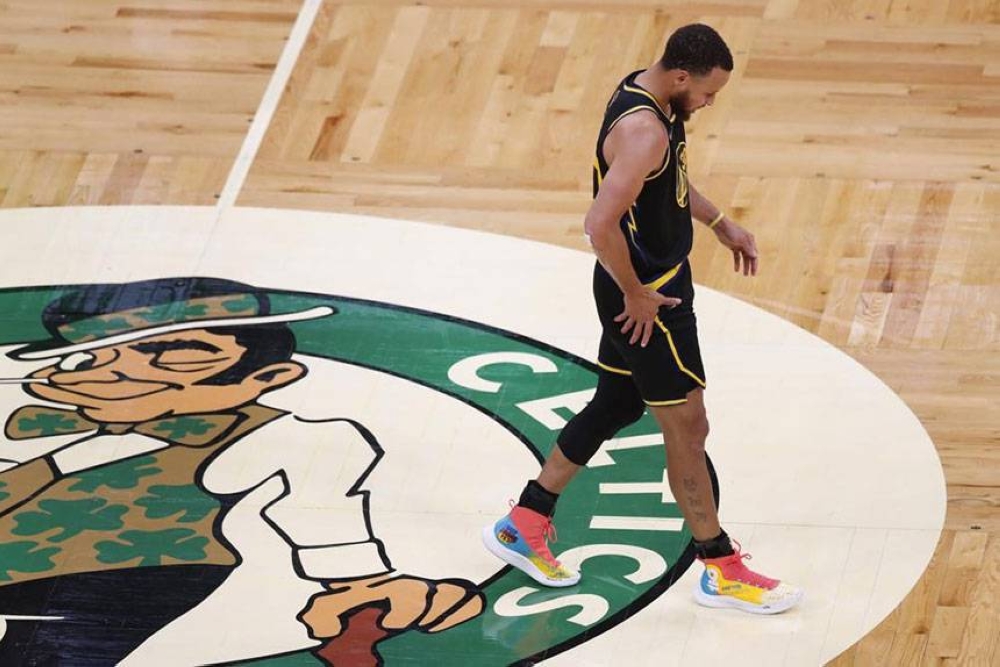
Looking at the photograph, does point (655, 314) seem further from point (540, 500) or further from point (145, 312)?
point (145, 312)

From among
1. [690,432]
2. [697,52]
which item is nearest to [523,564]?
[690,432]

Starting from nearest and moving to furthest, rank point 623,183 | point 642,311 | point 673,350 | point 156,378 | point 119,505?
point 623,183, point 642,311, point 673,350, point 119,505, point 156,378

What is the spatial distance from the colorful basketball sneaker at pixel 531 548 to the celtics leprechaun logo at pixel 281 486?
0.05m

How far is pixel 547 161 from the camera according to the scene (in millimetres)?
7008

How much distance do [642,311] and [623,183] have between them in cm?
31

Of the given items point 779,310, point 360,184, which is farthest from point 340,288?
point 779,310

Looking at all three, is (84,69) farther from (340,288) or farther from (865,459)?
(865,459)

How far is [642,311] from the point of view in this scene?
4480 millimetres

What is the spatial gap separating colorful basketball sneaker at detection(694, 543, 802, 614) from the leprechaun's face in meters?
1.60

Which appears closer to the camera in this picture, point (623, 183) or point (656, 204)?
point (623, 183)

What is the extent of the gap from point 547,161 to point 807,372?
5.21 ft

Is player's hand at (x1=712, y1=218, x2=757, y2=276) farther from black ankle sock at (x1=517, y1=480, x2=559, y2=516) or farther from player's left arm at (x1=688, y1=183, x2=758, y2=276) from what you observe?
black ankle sock at (x1=517, y1=480, x2=559, y2=516)

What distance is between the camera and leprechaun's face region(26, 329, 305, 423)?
5742 mm

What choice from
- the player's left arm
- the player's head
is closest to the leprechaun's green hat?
the player's left arm
